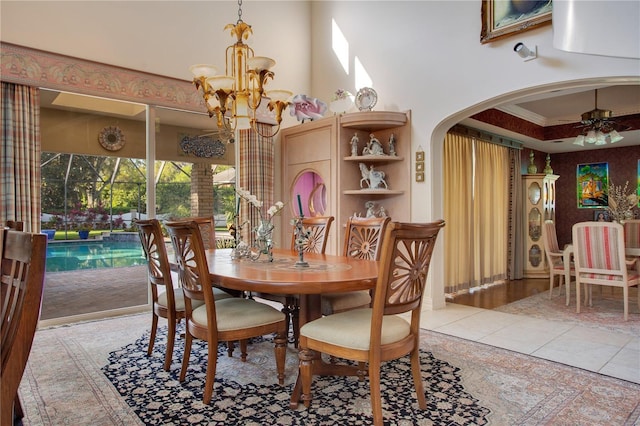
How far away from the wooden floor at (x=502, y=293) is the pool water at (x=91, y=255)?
369cm

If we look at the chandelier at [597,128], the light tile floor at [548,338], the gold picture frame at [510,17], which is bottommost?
the light tile floor at [548,338]

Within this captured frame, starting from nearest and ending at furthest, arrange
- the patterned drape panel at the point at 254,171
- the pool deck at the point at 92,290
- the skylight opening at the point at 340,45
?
the pool deck at the point at 92,290, the patterned drape panel at the point at 254,171, the skylight opening at the point at 340,45

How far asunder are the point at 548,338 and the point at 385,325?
213 cm

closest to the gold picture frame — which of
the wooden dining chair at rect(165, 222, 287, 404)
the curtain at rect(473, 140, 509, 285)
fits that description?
the curtain at rect(473, 140, 509, 285)

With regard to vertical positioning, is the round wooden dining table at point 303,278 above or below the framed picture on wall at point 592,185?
below

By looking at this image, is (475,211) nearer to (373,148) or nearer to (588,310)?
(588,310)

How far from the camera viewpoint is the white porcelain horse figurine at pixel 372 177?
469 cm

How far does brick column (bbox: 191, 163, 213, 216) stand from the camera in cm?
473

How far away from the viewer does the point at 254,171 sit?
5.12 meters

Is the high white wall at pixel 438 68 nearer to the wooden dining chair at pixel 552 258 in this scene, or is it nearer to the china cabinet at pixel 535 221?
the wooden dining chair at pixel 552 258

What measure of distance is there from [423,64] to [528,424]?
3.55m

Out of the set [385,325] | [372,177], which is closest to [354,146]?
[372,177]

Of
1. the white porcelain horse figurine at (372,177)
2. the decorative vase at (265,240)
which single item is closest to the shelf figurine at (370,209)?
the white porcelain horse figurine at (372,177)

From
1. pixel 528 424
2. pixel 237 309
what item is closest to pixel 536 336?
pixel 528 424
